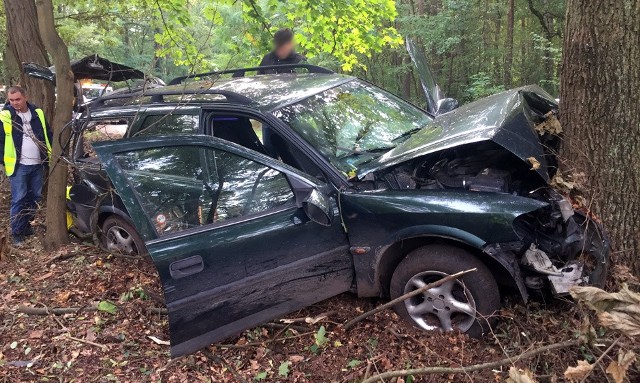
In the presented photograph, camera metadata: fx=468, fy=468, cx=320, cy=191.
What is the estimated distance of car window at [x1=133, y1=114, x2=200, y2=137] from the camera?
3930 mm

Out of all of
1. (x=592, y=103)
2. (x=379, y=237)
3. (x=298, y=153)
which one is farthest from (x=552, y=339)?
(x=298, y=153)

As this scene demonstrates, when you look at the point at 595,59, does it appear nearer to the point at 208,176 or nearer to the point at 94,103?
the point at 208,176

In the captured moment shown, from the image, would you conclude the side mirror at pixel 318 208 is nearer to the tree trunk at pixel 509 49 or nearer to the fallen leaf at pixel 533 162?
the fallen leaf at pixel 533 162

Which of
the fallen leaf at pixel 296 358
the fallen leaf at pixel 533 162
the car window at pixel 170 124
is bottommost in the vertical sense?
the fallen leaf at pixel 296 358

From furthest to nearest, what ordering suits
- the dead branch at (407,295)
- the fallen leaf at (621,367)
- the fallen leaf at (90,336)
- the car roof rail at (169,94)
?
the car roof rail at (169,94) → the fallen leaf at (90,336) → the dead branch at (407,295) → the fallen leaf at (621,367)

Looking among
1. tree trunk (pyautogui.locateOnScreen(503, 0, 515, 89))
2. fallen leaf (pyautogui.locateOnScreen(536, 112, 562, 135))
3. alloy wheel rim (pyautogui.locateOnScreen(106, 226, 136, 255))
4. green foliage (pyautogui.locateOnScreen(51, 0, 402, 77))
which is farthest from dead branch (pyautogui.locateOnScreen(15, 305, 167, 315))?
tree trunk (pyautogui.locateOnScreen(503, 0, 515, 89))

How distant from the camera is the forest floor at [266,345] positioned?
9.08 ft

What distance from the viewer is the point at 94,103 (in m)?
4.87

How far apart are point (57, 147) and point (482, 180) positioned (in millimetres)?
4009

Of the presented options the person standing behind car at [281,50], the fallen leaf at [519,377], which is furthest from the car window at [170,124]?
the fallen leaf at [519,377]

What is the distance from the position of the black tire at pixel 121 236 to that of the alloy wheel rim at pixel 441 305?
2619 mm

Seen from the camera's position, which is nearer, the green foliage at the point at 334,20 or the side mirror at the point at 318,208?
the side mirror at the point at 318,208

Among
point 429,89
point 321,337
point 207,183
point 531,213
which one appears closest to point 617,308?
point 531,213

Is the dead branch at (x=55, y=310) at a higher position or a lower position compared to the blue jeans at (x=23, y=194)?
lower
